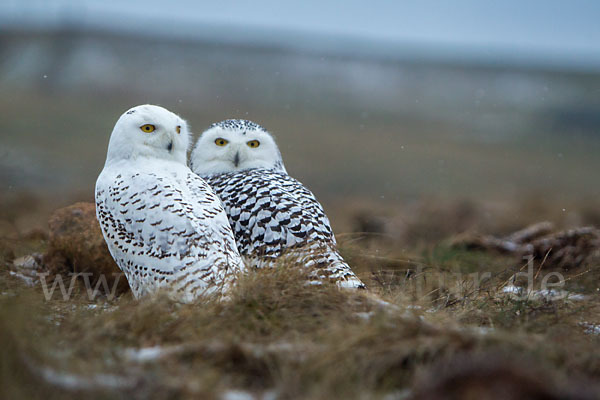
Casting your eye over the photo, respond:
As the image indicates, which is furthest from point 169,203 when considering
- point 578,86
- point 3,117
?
point 578,86

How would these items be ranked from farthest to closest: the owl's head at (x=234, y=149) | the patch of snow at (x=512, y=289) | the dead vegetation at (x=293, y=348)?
1. the owl's head at (x=234, y=149)
2. the patch of snow at (x=512, y=289)
3. the dead vegetation at (x=293, y=348)

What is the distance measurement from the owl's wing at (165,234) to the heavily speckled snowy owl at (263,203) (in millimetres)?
345

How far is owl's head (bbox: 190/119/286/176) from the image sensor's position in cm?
439

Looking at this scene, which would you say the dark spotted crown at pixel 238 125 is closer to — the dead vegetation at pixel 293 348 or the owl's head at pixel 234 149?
the owl's head at pixel 234 149

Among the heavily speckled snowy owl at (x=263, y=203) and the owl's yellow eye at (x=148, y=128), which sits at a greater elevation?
the owl's yellow eye at (x=148, y=128)

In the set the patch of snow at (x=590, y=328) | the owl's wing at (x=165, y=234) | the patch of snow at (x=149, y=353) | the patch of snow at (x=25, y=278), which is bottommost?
the patch of snow at (x=590, y=328)

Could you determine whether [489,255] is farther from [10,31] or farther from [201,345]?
[10,31]

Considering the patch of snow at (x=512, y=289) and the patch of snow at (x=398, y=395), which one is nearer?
the patch of snow at (x=398, y=395)

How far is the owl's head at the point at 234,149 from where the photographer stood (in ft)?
14.4

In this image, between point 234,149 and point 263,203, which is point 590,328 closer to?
point 263,203

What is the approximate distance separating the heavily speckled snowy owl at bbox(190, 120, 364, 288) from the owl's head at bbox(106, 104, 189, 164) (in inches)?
25.0

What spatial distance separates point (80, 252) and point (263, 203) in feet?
Answer: 4.96

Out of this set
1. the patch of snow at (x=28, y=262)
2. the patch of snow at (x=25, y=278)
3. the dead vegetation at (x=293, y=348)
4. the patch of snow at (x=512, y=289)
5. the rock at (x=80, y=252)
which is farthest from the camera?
the patch of snow at (x=28, y=262)

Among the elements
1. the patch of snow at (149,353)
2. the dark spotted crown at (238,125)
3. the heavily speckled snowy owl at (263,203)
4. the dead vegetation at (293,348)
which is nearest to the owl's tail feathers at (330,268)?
the heavily speckled snowy owl at (263,203)
